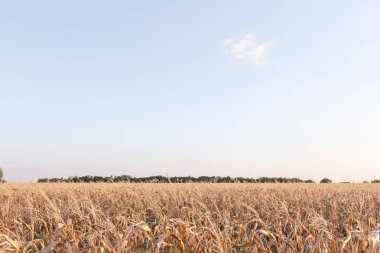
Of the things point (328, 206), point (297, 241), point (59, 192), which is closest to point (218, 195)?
point (328, 206)

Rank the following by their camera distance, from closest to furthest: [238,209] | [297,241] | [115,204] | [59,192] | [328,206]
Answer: [297,241] < [238,209] < [115,204] < [328,206] < [59,192]

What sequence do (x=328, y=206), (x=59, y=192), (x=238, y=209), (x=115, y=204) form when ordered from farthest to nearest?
1. (x=59, y=192)
2. (x=328, y=206)
3. (x=115, y=204)
4. (x=238, y=209)

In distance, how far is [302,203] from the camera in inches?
514

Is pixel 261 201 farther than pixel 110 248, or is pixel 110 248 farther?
pixel 261 201

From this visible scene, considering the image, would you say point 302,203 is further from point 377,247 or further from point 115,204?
point 377,247

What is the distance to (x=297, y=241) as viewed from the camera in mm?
4246

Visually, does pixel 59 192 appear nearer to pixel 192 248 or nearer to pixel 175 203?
pixel 175 203

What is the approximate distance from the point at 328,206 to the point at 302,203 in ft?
2.67

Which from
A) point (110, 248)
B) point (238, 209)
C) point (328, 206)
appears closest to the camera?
point (110, 248)

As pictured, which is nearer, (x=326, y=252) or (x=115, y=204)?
(x=326, y=252)

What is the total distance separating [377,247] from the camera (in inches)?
148

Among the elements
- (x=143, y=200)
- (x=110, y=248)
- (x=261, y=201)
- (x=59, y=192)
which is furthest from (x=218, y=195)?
(x=110, y=248)

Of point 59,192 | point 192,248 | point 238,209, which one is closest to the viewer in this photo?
point 192,248

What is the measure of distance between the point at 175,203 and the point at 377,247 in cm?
796
